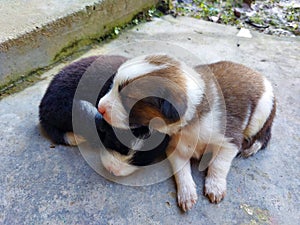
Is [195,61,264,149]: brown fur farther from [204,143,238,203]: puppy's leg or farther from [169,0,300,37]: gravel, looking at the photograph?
[169,0,300,37]: gravel

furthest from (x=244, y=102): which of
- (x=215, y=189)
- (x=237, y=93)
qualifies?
(x=215, y=189)

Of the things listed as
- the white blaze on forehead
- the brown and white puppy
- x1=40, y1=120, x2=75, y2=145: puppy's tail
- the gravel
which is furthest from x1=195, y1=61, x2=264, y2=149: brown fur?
the gravel

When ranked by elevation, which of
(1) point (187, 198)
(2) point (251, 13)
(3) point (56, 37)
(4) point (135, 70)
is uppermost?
(4) point (135, 70)

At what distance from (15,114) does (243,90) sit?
1499mm

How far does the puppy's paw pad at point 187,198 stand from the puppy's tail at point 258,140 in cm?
48

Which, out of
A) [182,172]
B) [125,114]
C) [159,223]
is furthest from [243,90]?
[159,223]

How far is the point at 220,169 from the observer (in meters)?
1.90

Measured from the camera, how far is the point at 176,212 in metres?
1.76

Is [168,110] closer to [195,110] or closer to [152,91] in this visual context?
[152,91]

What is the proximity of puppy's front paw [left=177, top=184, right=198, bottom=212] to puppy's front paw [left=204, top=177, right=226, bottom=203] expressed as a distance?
0.23 feet

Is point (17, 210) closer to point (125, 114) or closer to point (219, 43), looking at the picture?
point (125, 114)

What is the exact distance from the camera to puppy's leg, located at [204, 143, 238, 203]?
1840 millimetres

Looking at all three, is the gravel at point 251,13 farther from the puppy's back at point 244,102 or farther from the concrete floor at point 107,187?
the puppy's back at point 244,102

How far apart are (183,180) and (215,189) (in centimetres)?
18
